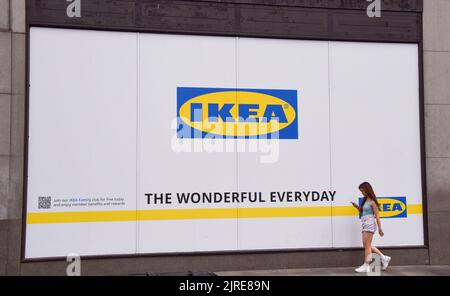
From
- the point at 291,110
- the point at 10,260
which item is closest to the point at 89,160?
the point at 10,260

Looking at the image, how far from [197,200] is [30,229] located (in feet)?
9.70

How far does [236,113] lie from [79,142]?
9.57 feet

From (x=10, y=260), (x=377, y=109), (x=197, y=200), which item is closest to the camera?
(x=10, y=260)

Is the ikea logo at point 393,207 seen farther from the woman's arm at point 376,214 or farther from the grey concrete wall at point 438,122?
the woman's arm at point 376,214

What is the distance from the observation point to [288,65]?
385 inches

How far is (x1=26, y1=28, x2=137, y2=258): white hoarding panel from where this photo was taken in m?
8.88

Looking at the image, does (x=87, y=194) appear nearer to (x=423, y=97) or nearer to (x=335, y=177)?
(x=335, y=177)

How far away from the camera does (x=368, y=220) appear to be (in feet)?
30.1

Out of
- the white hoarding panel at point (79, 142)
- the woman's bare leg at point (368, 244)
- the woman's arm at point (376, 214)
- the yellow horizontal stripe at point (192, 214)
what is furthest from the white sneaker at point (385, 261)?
the white hoarding panel at point (79, 142)

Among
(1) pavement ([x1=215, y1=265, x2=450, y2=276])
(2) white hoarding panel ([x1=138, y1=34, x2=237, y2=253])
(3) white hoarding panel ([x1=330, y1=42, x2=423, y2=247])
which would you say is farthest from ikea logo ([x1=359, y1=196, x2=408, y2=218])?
(2) white hoarding panel ([x1=138, y1=34, x2=237, y2=253])

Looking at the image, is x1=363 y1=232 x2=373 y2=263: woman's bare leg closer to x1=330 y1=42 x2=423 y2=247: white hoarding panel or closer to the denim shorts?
the denim shorts

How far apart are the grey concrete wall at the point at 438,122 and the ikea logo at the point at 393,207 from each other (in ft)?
1.67

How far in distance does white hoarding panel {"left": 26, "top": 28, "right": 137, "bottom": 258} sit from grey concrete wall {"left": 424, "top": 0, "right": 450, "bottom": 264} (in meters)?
5.75

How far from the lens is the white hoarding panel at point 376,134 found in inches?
385
